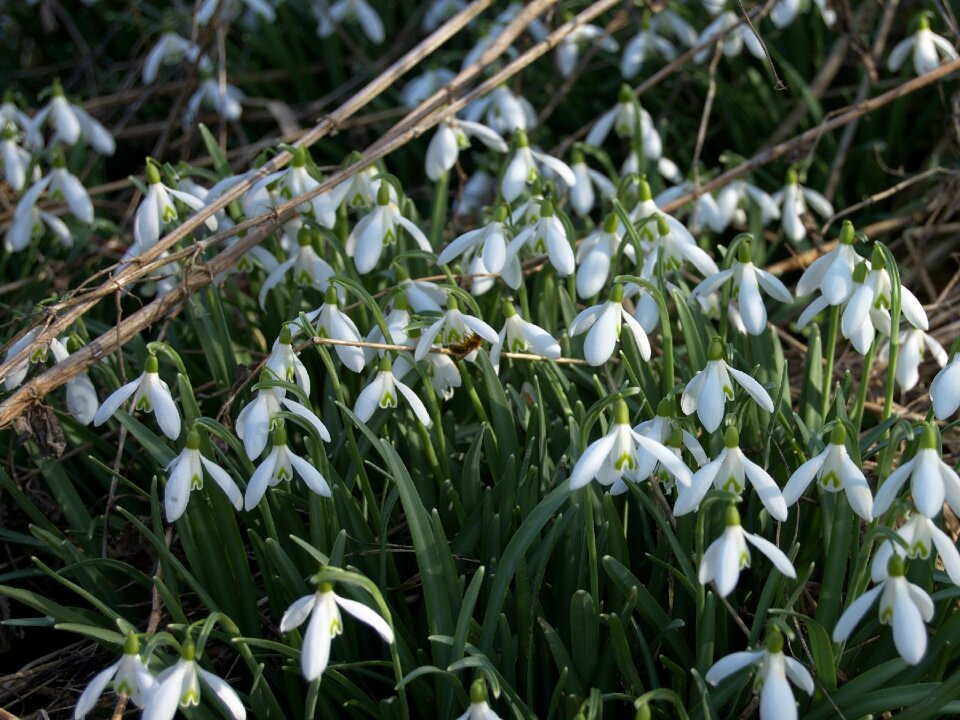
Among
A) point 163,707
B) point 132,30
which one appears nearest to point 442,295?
point 163,707

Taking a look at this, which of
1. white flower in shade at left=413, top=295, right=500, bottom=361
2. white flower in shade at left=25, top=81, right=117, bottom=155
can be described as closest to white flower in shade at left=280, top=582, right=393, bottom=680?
white flower in shade at left=413, top=295, right=500, bottom=361

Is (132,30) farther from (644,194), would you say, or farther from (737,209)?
(644,194)

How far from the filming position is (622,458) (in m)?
1.48

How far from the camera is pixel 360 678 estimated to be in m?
1.75

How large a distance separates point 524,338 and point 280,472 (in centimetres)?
45

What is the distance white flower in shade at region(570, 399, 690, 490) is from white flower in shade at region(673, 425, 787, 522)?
21mm

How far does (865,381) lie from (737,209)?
3.31 feet

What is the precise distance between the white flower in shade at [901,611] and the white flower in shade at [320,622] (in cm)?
57

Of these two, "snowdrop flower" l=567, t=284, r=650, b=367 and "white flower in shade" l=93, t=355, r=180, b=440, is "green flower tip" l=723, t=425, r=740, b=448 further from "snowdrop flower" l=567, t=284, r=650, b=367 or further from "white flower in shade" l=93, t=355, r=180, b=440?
"white flower in shade" l=93, t=355, r=180, b=440

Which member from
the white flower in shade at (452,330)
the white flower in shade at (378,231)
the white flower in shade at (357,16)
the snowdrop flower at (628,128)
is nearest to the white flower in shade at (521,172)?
the white flower in shade at (378,231)

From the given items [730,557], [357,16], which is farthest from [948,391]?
[357,16]

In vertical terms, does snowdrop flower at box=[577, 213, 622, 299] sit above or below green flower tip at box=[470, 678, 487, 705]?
above

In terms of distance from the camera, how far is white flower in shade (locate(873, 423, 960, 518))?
1394 millimetres

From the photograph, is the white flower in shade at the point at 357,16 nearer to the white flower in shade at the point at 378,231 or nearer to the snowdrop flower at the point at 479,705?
the white flower in shade at the point at 378,231
